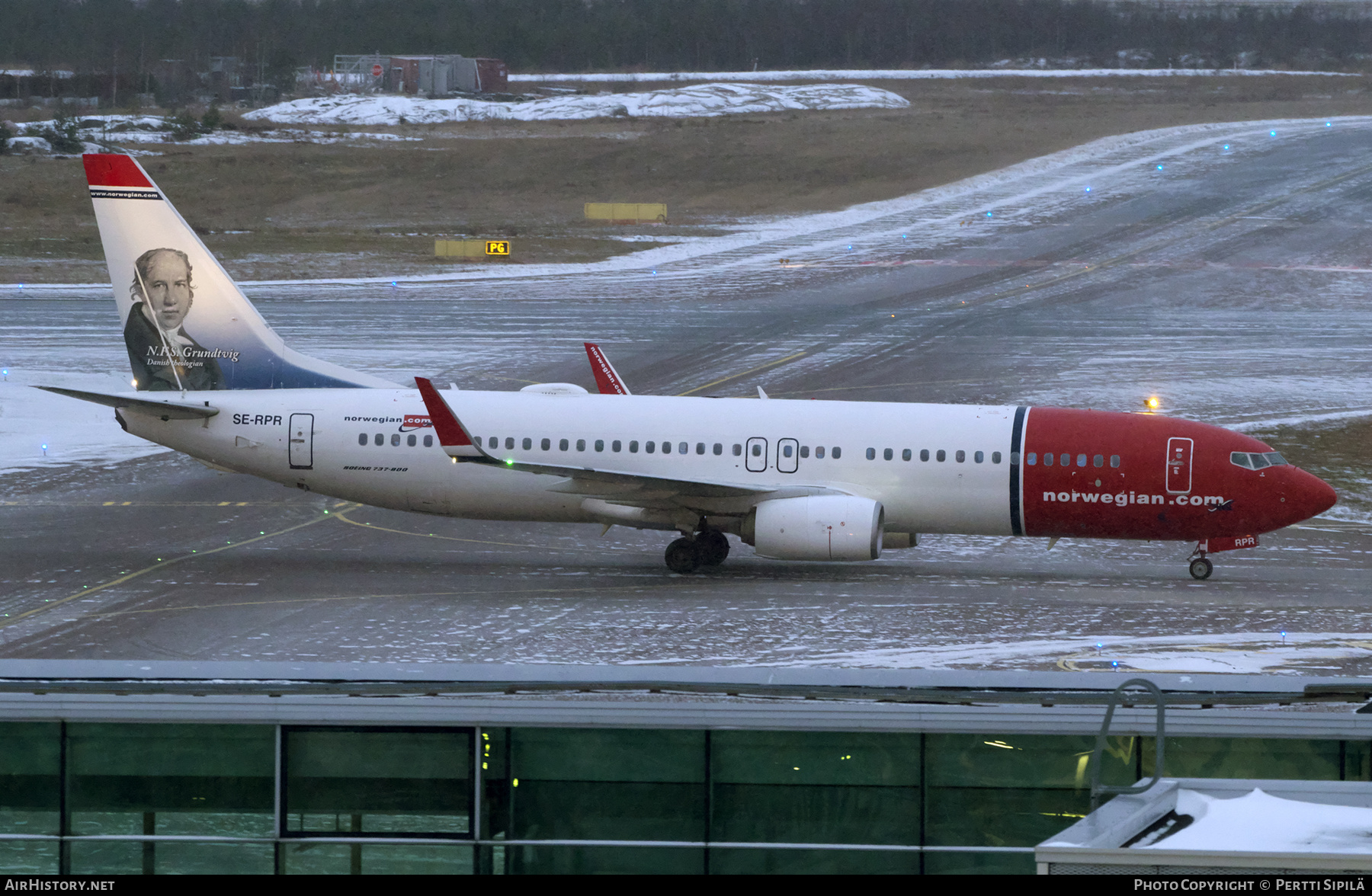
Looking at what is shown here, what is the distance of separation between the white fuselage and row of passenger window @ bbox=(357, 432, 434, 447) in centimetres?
4

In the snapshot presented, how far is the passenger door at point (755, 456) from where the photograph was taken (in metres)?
32.4

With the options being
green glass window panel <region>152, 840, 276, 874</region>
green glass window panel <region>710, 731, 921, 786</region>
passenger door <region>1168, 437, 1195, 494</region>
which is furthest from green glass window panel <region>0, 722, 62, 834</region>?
passenger door <region>1168, 437, 1195, 494</region>

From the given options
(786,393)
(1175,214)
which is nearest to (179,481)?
(786,393)

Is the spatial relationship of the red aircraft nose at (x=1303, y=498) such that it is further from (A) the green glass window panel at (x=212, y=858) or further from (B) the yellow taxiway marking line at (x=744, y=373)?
(A) the green glass window panel at (x=212, y=858)

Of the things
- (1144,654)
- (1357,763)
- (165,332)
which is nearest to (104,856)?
(1357,763)

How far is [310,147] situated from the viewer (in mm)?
110250

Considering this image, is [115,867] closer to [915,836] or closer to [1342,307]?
[915,836]

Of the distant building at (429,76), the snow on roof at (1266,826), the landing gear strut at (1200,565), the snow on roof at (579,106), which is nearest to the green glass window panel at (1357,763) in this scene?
the snow on roof at (1266,826)

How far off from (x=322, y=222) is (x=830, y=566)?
63130 mm

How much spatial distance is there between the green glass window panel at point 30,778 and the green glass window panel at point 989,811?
609 cm

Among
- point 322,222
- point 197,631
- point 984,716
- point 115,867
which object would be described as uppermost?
point 322,222

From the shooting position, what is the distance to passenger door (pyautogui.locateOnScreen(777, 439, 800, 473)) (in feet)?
106

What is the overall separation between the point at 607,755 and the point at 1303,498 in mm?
24779

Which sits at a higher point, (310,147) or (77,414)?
(310,147)
